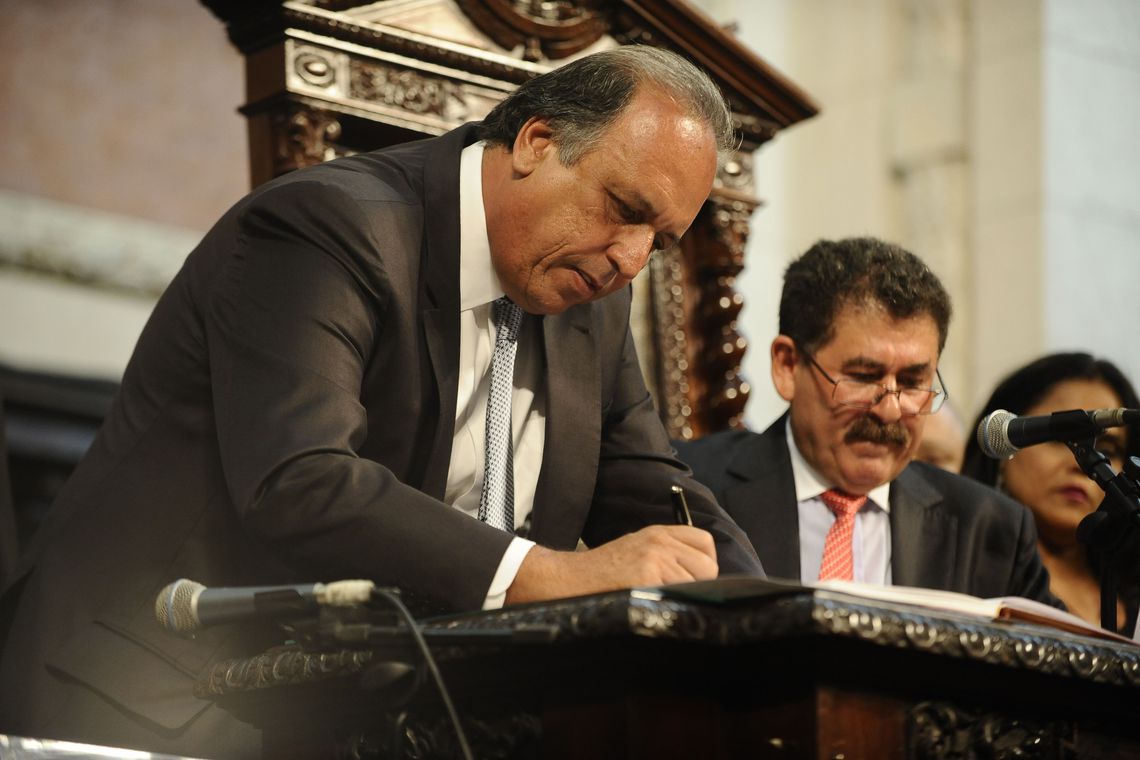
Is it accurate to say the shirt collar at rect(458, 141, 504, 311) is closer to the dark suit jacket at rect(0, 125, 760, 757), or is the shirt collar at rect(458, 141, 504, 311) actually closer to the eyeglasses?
the dark suit jacket at rect(0, 125, 760, 757)

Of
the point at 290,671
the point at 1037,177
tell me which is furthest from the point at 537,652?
the point at 1037,177

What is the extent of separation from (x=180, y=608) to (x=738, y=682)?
610mm

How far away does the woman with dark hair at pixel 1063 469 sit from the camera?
3820 millimetres

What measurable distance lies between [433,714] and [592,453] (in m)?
0.79

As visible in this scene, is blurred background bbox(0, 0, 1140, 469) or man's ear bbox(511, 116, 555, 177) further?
blurred background bbox(0, 0, 1140, 469)

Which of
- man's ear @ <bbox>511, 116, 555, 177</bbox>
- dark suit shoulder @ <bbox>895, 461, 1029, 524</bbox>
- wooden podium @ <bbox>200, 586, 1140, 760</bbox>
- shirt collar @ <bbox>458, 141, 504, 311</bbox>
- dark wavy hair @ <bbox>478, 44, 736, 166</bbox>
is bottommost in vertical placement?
wooden podium @ <bbox>200, 586, 1140, 760</bbox>

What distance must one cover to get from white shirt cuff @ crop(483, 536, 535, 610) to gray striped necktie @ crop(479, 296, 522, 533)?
1.70 ft

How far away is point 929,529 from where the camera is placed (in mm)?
3398

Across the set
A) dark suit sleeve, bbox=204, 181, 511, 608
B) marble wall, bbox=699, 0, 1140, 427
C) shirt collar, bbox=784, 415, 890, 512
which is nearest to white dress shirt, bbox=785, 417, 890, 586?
shirt collar, bbox=784, 415, 890, 512

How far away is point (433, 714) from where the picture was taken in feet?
6.29

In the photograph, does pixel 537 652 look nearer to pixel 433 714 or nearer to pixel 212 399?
pixel 433 714

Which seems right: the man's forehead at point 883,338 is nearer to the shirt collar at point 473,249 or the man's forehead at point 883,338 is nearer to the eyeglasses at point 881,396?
the eyeglasses at point 881,396

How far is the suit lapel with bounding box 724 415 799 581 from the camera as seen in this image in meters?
3.35

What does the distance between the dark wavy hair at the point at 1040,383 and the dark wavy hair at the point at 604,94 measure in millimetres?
1629
